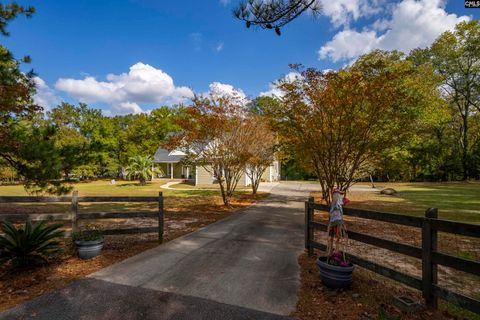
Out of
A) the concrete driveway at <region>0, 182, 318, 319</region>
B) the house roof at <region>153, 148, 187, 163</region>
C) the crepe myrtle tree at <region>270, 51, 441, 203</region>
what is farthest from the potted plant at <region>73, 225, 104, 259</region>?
the house roof at <region>153, 148, 187, 163</region>

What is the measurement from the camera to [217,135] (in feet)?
43.2

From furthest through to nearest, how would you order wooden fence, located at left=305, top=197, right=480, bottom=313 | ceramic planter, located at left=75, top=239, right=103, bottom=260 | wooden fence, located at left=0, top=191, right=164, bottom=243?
ceramic planter, located at left=75, top=239, right=103, bottom=260
wooden fence, located at left=0, top=191, right=164, bottom=243
wooden fence, located at left=305, top=197, right=480, bottom=313

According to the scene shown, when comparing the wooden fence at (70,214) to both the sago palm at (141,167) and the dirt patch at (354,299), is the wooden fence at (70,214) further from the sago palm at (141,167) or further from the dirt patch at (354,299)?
the sago palm at (141,167)

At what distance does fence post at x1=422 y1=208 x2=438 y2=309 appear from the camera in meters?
3.56

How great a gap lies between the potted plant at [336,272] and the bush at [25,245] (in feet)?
16.6

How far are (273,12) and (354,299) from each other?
4856mm

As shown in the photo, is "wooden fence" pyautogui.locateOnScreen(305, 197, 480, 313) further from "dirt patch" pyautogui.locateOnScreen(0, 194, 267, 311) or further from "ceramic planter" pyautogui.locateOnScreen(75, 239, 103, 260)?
"ceramic planter" pyautogui.locateOnScreen(75, 239, 103, 260)

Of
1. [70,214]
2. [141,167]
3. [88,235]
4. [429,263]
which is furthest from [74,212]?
[141,167]

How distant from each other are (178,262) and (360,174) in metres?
13.8

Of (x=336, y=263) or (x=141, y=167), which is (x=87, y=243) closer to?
(x=336, y=263)

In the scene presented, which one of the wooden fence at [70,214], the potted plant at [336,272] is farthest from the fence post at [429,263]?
the wooden fence at [70,214]

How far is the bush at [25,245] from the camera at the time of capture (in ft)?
15.8

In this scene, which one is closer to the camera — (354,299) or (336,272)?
(354,299)

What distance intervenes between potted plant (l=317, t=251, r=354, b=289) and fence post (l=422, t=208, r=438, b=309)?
0.95 metres
